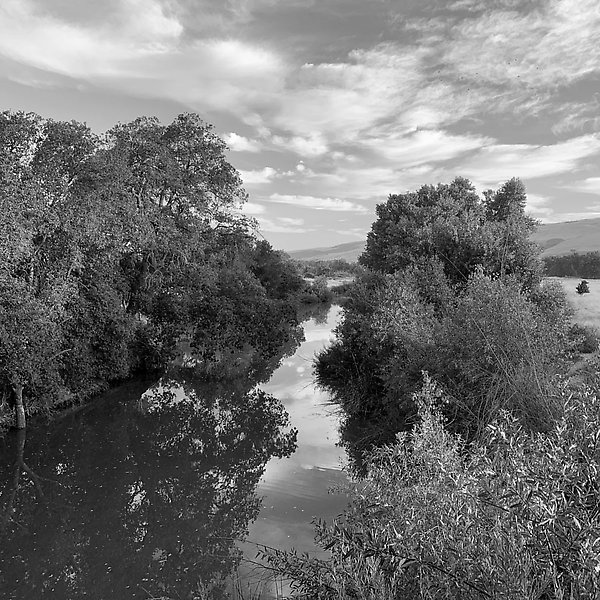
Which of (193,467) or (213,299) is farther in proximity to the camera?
(213,299)

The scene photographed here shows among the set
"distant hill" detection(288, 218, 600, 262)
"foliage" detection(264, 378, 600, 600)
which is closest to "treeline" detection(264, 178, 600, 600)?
"foliage" detection(264, 378, 600, 600)

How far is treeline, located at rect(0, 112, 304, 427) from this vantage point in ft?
51.1

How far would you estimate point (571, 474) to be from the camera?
4070 mm

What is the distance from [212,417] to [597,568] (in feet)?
56.5

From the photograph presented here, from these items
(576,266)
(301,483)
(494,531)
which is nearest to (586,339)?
Answer: (301,483)

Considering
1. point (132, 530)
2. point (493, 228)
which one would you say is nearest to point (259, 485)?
point (132, 530)

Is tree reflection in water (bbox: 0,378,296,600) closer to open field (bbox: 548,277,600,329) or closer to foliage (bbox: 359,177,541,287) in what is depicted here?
foliage (bbox: 359,177,541,287)

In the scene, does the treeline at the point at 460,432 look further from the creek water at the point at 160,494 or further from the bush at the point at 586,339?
the creek water at the point at 160,494

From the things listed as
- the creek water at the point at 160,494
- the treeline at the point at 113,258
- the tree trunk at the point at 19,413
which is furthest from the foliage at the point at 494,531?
the tree trunk at the point at 19,413

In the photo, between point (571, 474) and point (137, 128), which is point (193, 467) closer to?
point (571, 474)

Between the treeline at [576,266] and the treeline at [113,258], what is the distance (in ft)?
127

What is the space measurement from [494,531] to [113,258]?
17388 millimetres

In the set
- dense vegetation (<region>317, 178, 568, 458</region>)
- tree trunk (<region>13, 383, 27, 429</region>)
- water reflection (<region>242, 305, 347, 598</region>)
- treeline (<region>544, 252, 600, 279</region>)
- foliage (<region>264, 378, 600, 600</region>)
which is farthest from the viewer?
treeline (<region>544, 252, 600, 279</region>)

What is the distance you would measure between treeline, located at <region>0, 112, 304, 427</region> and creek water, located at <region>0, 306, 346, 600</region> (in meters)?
2.55
